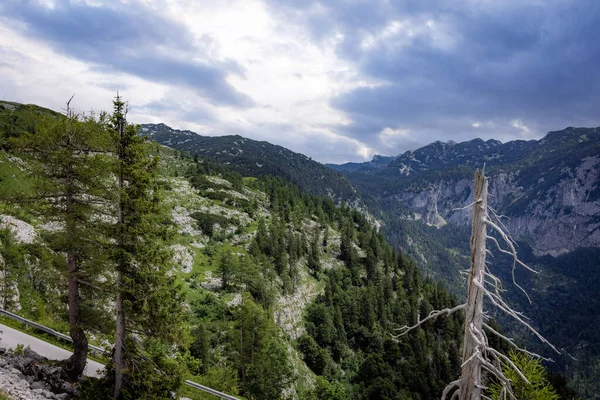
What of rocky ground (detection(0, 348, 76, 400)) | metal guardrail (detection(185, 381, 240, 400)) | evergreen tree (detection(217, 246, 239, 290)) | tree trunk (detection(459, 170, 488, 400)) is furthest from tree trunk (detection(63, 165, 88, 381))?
evergreen tree (detection(217, 246, 239, 290))

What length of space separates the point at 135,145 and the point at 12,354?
11.5 metres

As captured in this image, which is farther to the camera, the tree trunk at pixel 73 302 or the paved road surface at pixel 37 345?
the paved road surface at pixel 37 345

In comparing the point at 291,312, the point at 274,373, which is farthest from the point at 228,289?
the point at 274,373

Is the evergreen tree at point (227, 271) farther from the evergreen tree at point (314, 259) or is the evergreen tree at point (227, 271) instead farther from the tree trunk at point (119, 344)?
the tree trunk at point (119, 344)

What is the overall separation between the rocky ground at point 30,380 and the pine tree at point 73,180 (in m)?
2.24

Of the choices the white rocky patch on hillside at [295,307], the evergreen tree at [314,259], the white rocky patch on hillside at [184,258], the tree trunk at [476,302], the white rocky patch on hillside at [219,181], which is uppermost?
the white rocky patch on hillside at [219,181]

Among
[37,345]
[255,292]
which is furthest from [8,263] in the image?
[255,292]

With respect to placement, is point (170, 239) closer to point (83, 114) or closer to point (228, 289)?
point (83, 114)

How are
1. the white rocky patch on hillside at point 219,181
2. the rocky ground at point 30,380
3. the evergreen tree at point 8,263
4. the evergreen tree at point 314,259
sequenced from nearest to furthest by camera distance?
the rocky ground at point 30,380, the evergreen tree at point 8,263, the evergreen tree at point 314,259, the white rocky patch on hillside at point 219,181

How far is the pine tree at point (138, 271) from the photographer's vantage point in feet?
49.8

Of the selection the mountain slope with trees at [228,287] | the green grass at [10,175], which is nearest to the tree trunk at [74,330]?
the mountain slope with trees at [228,287]

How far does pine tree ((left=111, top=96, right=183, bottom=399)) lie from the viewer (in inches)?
597

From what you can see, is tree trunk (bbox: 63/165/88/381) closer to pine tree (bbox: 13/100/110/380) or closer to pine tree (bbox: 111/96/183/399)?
pine tree (bbox: 13/100/110/380)

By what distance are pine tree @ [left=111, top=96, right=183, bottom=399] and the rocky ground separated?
2222 mm
